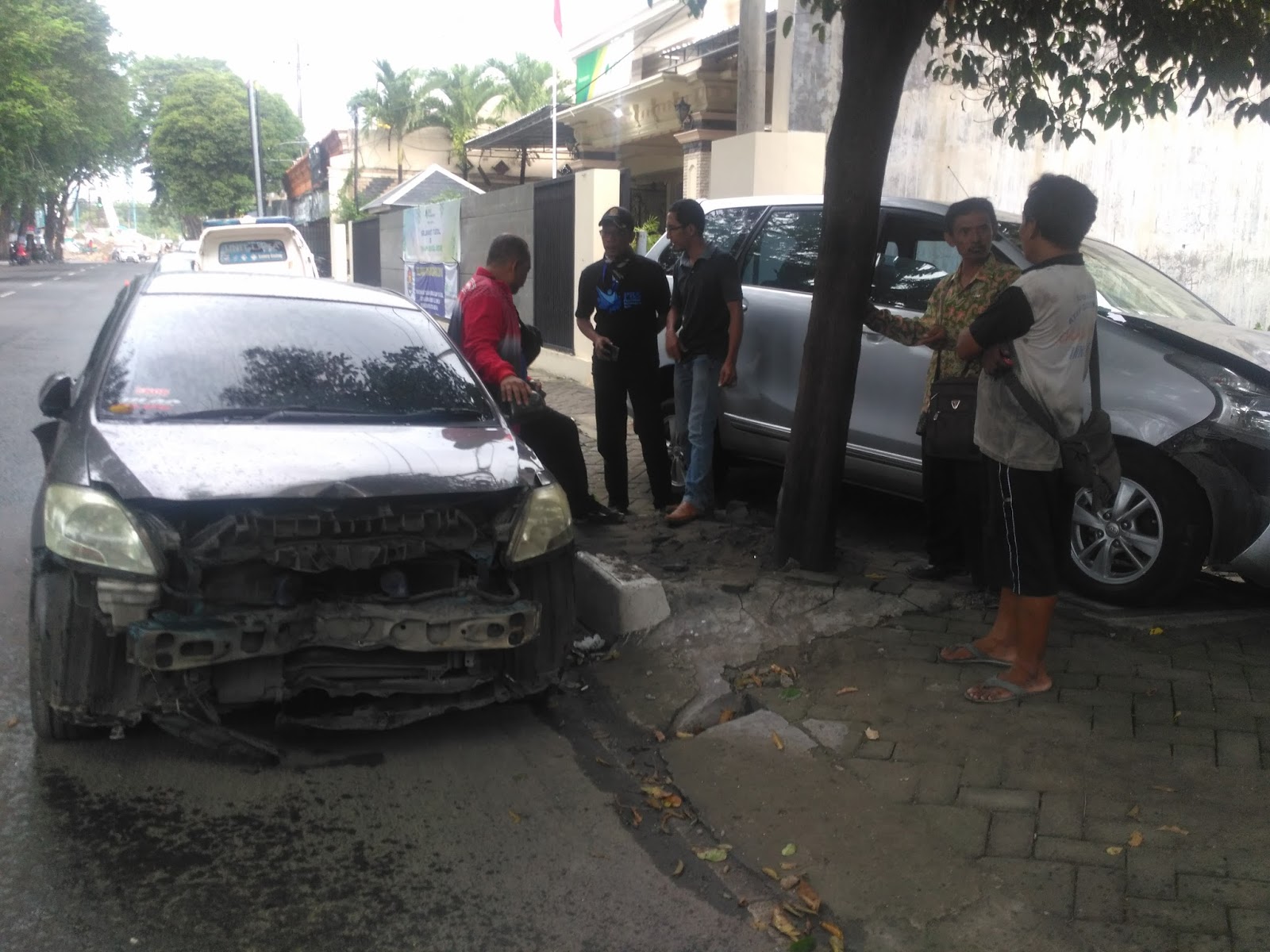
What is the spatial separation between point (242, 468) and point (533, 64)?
108ft

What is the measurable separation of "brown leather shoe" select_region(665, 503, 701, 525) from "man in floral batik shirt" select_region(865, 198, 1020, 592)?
4.71 feet

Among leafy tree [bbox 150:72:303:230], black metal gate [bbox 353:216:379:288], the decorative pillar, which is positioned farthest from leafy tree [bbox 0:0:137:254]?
the decorative pillar

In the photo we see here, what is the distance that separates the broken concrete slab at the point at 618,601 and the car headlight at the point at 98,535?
1.93 metres

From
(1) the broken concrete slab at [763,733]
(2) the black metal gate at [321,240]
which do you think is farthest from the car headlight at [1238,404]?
(2) the black metal gate at [321,240]

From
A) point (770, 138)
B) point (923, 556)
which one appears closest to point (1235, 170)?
point (770, 138)

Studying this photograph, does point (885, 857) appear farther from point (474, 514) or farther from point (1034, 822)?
point (474, 514)

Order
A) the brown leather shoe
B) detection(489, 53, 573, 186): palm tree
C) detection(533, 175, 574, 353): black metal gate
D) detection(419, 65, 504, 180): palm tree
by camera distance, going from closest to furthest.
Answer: the brown leather shoe < detection(533, 175, 574, 353): black metal gate < detection(489, 53, 573, 186): palm tree < detection(419, 65, 504, 180): palm tree

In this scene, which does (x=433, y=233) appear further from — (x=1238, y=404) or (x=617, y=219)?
(x=1238, y=404)

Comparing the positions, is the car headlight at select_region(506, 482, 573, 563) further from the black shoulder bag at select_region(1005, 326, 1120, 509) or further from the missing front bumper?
the black shoulder bag at select_region(1005, 326, 1120, 509)

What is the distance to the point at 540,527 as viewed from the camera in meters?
3.94

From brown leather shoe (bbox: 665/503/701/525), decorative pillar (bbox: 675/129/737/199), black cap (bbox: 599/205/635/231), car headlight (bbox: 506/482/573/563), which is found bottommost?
brown leather shoe (bbox: 665/503/701/525)

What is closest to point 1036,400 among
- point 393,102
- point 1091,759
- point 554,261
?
point 1091,759

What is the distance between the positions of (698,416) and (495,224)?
33.5ft

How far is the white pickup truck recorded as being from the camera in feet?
58.5
